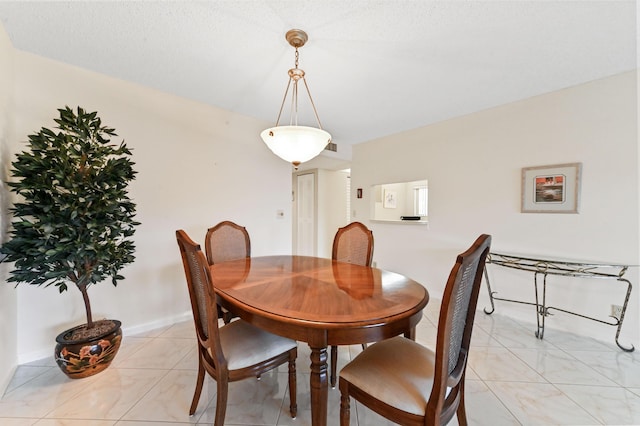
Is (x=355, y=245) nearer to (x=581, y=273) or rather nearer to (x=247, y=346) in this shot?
(x=247, y=346)

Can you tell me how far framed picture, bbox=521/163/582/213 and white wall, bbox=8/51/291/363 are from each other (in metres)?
2.87

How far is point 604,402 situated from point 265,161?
11.4 ft

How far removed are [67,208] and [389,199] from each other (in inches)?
155

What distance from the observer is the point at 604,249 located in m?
2.19

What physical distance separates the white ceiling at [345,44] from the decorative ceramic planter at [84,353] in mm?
2041

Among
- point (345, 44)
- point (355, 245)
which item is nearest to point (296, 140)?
point (345, 44)

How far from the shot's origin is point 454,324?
3.05 feet

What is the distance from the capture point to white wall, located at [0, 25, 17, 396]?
5.20 feet

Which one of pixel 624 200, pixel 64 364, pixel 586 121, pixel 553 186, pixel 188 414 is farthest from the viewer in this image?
pixel 553 186

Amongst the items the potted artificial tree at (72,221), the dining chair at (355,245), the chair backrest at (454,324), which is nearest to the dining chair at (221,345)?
the chair backrest at (454,324)

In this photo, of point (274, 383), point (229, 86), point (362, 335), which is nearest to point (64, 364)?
point (274, 383)

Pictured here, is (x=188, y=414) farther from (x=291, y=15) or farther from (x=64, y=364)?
(x=291, y=15)

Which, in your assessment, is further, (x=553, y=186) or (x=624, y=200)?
(x=553, y=186)

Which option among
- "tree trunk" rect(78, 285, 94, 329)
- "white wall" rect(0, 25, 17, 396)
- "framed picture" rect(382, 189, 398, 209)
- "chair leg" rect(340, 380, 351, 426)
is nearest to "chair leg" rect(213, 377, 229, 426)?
"chair leg" rect(340, 380, 351, 426)
